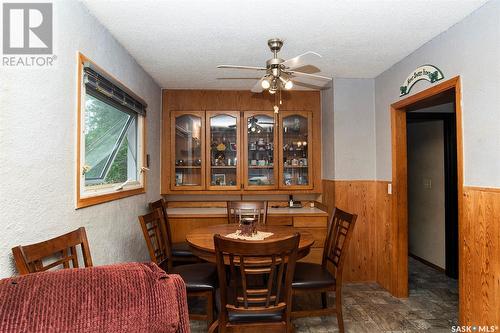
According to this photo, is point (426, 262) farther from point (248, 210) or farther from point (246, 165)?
point (246, 165)

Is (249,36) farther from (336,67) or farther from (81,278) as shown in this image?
(81,278)

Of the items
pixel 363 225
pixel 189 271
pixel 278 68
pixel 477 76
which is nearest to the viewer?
pixel 477 76

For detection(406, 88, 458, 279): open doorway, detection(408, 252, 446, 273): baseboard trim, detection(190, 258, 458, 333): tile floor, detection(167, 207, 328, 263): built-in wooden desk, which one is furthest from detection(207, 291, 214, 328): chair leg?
detection(408, 252, 446, 273): baseboard trim

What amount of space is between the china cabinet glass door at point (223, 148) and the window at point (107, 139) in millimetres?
988

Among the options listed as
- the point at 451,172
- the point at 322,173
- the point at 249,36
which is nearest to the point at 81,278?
the point at 249,36

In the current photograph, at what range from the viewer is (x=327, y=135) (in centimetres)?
363

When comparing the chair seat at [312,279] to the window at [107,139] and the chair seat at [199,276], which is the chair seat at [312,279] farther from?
the window at [107,139]

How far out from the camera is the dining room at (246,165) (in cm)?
127

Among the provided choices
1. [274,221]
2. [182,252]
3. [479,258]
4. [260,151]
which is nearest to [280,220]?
[274,221]

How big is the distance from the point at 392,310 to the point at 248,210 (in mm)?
1687

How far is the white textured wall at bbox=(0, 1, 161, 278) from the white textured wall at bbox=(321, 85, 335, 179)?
2.39 m

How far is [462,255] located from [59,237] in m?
2.63

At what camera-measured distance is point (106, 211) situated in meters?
2.14

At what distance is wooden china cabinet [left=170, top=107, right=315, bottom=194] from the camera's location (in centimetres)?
377
